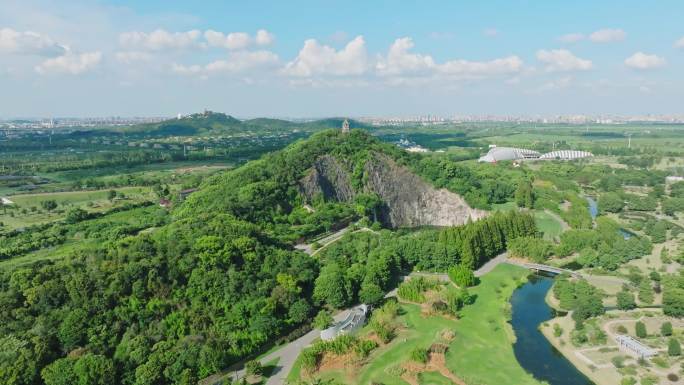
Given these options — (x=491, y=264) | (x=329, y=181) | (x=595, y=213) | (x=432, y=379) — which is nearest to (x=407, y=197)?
(x=329, y=181)

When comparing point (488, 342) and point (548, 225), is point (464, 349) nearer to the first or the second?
point (488, 342)

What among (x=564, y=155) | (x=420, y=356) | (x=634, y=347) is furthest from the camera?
(x=564, y=155)

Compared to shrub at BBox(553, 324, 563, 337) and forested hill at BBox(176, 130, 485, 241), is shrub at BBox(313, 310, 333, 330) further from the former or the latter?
forested hill at BBox(176, 130, 485, 241)

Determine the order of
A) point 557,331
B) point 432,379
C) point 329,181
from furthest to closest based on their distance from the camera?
point 329,181 < point 557,331 < point 432,379

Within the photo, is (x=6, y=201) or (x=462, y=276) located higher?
(x=6, y=201)

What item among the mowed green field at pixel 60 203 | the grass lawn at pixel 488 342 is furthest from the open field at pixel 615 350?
the mowed green field at pixel 60 203

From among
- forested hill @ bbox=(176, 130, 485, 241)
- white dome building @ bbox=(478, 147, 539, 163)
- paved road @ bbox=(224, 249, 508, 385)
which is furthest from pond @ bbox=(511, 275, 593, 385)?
white dome building @ bbox=(478, 147, 539, 163)

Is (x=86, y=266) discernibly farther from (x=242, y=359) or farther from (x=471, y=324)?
(x=471, y=324)
